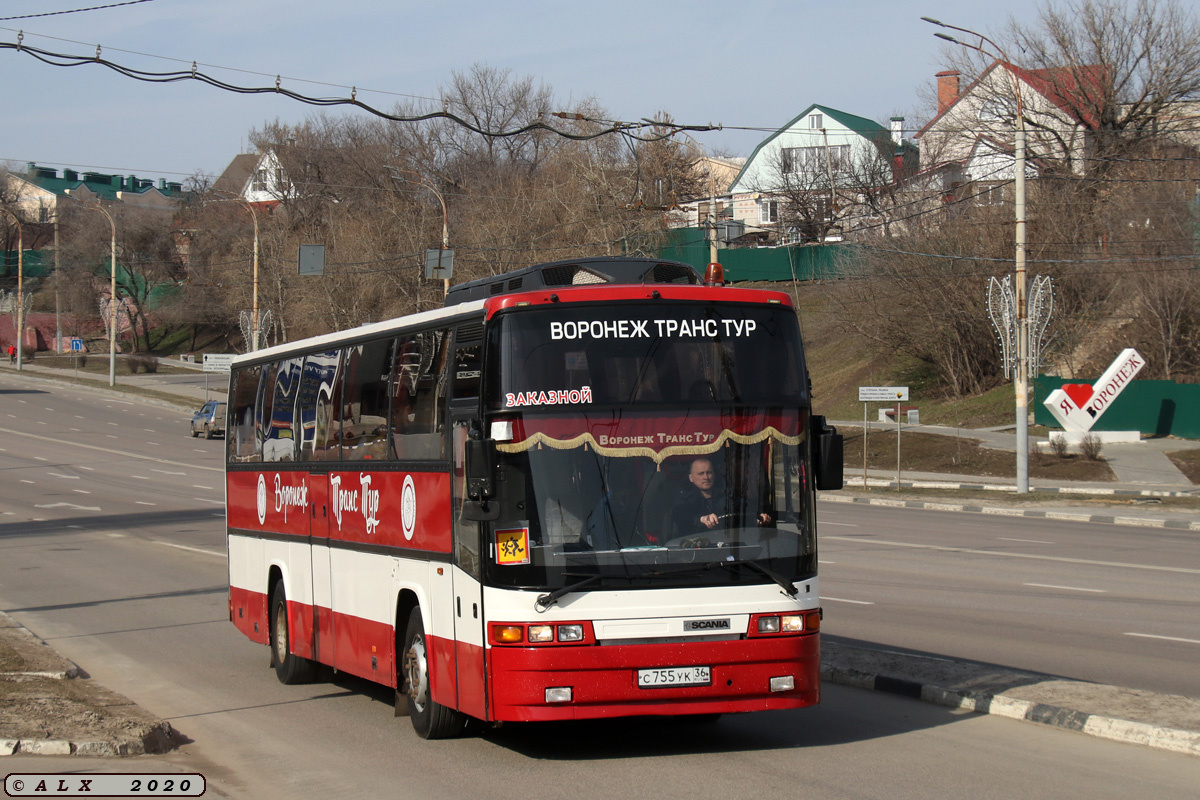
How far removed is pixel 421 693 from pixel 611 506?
2109 mm

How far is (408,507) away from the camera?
8.79m

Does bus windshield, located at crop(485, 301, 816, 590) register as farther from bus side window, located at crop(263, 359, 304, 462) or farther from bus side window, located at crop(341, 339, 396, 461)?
bus side window, located at crop(263, 359, 304, 462)

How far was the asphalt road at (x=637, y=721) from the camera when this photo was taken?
23.4 ft

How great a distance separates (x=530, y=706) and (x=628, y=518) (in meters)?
1.22

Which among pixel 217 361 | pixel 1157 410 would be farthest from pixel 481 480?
pixel 217 361

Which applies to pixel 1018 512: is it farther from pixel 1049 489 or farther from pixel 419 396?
pixel 419 396

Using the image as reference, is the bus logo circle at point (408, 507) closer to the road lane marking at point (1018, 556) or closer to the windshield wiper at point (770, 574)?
the windshield wiper at point (770, 574)

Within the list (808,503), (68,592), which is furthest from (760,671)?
(68,592)

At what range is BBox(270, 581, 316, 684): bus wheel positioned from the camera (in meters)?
11.3

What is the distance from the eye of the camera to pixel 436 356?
858 centimetres

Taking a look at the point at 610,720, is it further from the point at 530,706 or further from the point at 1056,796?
the point at 1056,796

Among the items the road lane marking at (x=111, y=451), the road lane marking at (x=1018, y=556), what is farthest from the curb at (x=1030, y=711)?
the road lane marking at (x=111, y=451)

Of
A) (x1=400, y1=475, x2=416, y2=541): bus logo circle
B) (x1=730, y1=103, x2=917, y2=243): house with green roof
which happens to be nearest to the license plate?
(x1=400, y1=475, x2=416, y2=541): bus logo circle

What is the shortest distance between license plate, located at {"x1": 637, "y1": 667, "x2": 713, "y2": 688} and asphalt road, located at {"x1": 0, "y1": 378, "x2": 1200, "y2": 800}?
1.63ft
